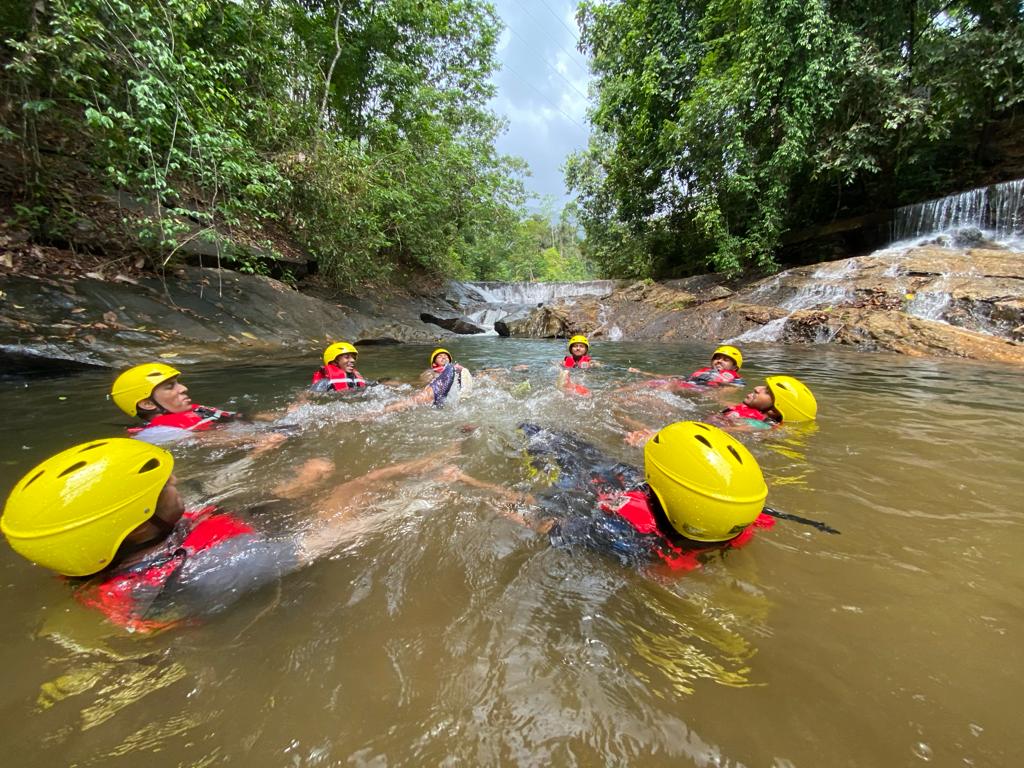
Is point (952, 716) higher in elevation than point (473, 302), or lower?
lower

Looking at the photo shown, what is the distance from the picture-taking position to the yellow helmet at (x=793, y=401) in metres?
4.41

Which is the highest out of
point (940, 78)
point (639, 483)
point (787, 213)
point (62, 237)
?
point (940, 78)

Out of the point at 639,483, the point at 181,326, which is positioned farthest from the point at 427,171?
the point at 639,483

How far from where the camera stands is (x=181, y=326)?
8.52m

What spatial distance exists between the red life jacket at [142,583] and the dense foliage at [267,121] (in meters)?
6.27

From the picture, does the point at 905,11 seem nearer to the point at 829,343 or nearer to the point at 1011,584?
the point at 829,343

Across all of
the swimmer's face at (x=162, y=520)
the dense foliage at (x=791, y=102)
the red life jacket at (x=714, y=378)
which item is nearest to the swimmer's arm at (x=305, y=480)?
the swimmer's face at (x=162, y=520)

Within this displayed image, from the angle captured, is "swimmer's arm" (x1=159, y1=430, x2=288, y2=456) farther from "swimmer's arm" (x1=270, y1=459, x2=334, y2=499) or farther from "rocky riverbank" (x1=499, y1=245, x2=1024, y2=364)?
"rocky riverbank" (x1=499, y1=245, x2=1024, y2=364)

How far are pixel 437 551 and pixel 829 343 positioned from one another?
12.0 meters

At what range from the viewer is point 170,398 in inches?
167

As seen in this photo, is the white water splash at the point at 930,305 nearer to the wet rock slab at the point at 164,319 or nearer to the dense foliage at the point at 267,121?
the wet rock slab at the point at 164,319

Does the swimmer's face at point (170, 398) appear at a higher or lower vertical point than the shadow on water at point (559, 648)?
higher

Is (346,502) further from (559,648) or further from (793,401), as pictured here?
(793,401)

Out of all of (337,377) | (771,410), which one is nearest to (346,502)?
(337,377)
